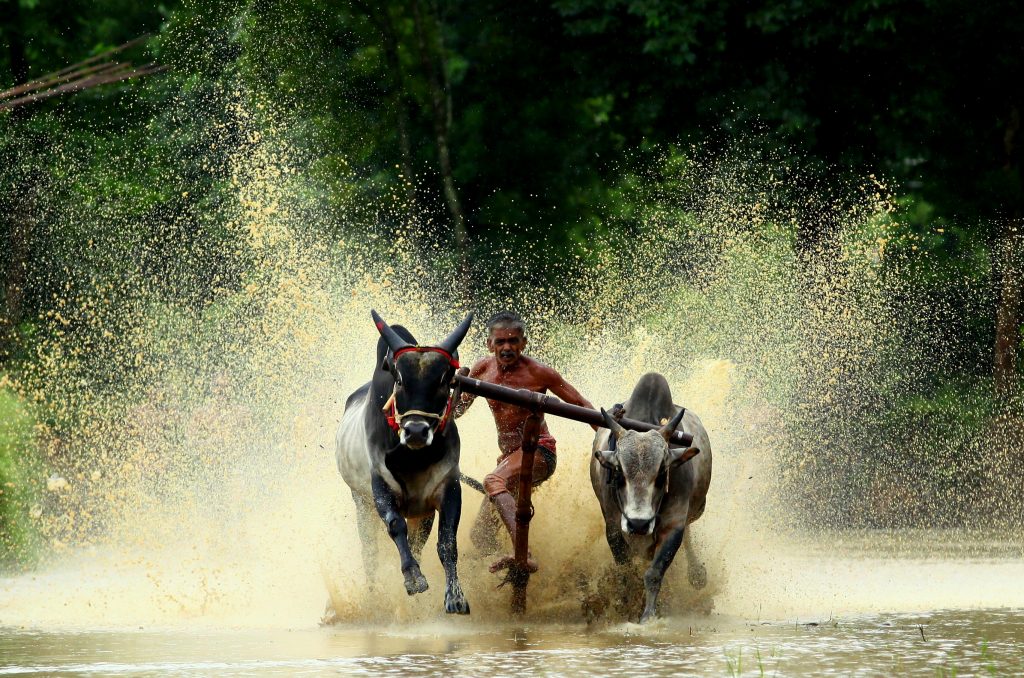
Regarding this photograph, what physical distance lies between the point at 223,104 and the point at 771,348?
1078cm

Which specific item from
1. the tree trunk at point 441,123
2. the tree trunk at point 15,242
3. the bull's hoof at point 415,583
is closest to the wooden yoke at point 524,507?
the bull's hoof at point 415,583

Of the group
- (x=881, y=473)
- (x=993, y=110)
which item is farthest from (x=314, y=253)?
(x=993, y=110)

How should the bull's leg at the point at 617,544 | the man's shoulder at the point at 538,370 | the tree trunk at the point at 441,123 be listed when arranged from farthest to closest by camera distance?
the tree trunk at the point at 441,123 < the man's shoulder at the point at 538,370 < the bull's leg at the point at 617,544

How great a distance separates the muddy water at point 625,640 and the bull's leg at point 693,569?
0.17 metres

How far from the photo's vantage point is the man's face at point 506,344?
11.2 meters

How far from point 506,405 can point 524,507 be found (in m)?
1.09

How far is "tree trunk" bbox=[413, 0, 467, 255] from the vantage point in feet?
95.9

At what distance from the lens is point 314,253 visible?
2345 centimetres

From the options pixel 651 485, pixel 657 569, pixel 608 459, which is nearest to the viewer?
pixel 651 485

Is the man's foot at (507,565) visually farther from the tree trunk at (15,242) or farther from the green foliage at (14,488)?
the tree trunk at (15,242)

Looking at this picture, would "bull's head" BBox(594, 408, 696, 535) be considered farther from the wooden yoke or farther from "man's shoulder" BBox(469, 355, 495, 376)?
"man's shoulder" BBox(469, 355, 495, 376)

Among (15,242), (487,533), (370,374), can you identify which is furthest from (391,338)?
(15,242)

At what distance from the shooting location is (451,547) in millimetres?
10258

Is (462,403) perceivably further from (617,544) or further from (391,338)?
(617,544)
